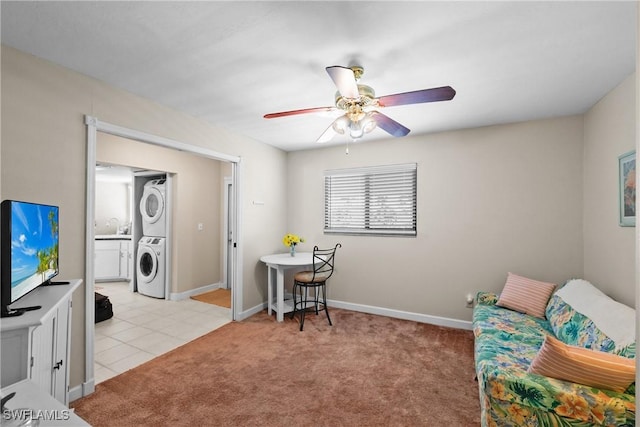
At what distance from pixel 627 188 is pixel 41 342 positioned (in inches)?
151

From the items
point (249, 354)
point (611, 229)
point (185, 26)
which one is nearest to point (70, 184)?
point (185, 26)

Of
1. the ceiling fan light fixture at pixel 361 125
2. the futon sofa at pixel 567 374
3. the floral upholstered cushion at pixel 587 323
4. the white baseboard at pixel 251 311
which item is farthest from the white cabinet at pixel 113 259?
the floral upholstered cushion at pixel 587 323

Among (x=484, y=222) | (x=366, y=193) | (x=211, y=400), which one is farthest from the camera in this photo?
(x=366, y=193)

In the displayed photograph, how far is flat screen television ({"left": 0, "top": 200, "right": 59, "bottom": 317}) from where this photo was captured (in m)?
1.24

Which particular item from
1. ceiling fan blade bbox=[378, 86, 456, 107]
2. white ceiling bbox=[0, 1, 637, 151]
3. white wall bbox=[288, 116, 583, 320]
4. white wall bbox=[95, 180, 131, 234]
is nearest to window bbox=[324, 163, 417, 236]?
white wall bbox=[288, 116, 583, 320]

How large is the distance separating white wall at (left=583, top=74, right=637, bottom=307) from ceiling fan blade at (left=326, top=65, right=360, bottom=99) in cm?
206

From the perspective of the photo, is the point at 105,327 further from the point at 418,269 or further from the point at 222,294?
the point at 418,269

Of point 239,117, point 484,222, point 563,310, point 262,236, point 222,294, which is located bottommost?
point 222,294

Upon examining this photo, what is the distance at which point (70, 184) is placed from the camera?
81.8 inches

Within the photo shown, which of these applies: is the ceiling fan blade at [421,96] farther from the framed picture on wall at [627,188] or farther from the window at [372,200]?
the window at [372,200]

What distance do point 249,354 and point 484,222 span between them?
2.91 m

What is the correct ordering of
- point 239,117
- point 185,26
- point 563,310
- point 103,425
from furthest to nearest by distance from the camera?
point 239,117, point 563,310, point 103,425, point 185,26

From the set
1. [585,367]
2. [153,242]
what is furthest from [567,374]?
[153,242]

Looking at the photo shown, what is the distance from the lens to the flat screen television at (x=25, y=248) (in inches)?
48.9
